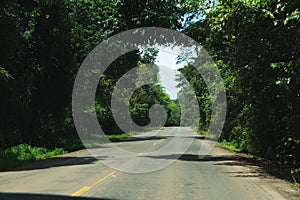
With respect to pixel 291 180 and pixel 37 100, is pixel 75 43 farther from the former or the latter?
pixel 291 180

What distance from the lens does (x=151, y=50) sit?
28.8 metres

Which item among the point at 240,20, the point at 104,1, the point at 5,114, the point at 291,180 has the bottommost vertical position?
the point at 291,180

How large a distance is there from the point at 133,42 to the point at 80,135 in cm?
2703

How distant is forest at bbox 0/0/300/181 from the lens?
15094 mm

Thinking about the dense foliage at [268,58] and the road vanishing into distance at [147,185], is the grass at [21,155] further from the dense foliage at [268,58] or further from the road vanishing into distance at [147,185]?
the dense foliage at [268,58]

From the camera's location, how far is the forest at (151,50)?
15.1 m

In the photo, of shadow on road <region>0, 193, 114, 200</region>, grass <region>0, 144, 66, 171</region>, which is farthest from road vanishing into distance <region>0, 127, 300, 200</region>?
grass <region>0, 144, 66, 171</region>

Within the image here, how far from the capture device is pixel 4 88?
27094 mm

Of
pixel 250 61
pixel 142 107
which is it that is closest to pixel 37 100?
pixel 250 61

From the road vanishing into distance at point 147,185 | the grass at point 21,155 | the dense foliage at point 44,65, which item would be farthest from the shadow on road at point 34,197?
the dense foliage at point 44,65

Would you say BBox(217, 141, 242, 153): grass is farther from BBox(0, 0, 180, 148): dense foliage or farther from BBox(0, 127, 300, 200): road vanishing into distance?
BBox(0, 127, 300, 200): road vanishing into distance

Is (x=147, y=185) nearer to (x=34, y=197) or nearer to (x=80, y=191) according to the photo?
(x=80, y=191)

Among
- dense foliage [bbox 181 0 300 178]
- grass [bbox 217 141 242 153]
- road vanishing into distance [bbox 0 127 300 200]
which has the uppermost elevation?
dense foliage [bbox 181 0 300 178]

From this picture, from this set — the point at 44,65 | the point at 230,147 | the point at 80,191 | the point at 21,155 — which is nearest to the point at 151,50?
the point at 44,65
